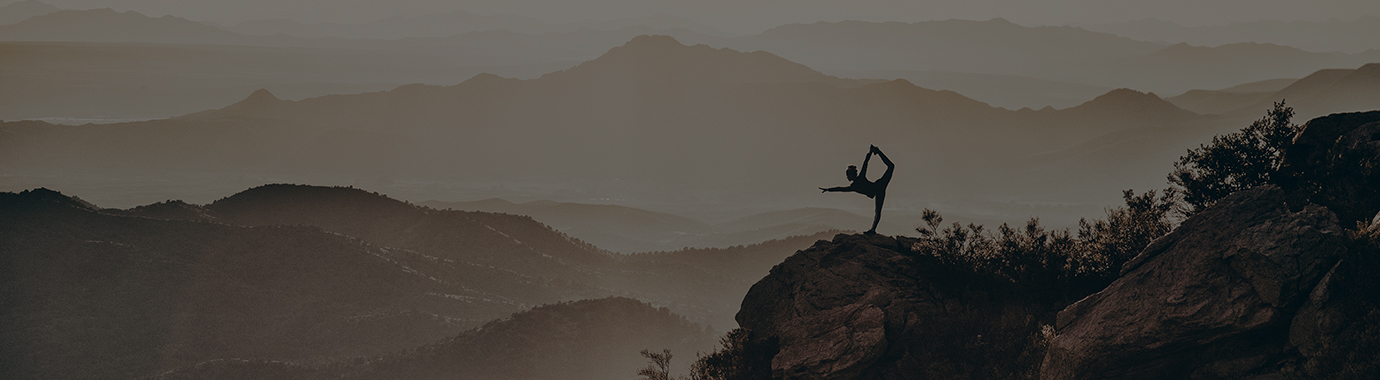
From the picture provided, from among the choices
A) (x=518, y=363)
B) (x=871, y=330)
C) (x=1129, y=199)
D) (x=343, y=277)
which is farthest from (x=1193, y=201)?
(x=343, y=277)

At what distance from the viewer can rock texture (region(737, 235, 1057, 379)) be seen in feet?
69.4

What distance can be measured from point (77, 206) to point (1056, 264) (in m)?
108

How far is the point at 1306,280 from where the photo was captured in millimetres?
15883

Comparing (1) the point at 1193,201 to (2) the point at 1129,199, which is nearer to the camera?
(1) the point at 1193,201

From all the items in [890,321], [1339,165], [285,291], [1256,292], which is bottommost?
[285,291]

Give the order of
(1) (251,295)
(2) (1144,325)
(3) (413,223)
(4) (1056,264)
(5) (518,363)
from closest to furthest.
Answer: (2) (1144,325) < (4) (1056,264) < (5) (518,363) < (1) (251,295) < (3) (413,223)

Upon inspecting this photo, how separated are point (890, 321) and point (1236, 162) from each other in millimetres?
11255

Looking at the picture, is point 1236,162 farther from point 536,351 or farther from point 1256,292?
point 536,351

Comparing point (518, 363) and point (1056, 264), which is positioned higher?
point (1056, 264)

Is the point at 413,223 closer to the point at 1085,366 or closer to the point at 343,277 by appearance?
Answer: the point at 343,277

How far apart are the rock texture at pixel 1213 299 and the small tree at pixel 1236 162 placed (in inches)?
144

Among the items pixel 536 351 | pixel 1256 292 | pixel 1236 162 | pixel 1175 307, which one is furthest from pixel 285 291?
pixel 1256 292

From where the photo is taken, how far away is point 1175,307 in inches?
672

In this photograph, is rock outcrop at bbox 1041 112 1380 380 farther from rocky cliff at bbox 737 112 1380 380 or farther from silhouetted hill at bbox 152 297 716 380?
silhouetted hill at bbox 152 297 716 380
